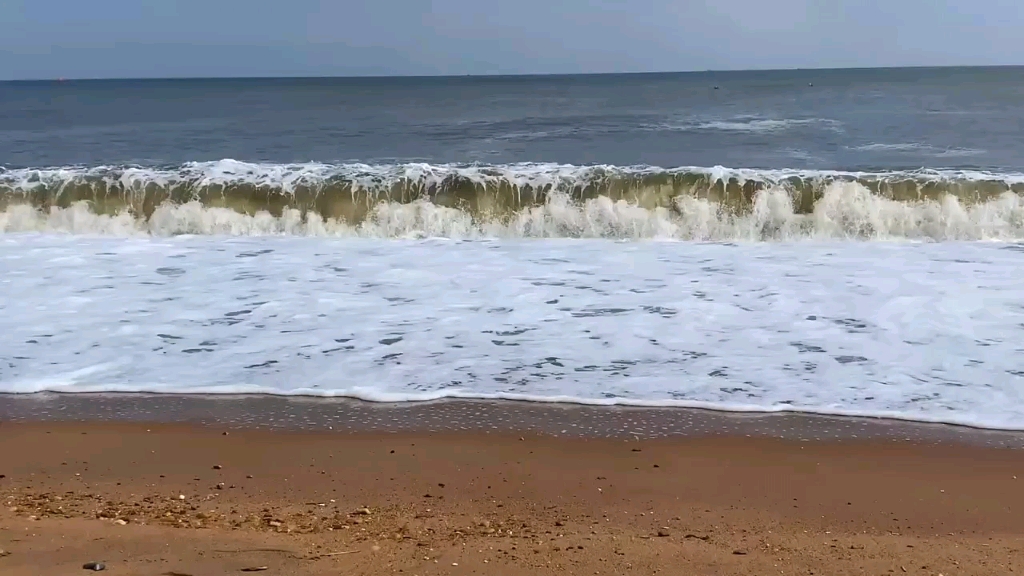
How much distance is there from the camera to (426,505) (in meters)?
3.88

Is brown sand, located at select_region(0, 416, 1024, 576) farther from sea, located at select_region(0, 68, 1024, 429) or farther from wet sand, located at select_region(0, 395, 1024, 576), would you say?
sea, located at select_region(0, 68, 1024, 429)

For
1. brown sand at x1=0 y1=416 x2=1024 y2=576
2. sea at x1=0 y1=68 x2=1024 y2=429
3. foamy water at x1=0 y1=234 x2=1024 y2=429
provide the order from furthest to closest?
sea at x1=0 y1=68 x2=1024 y2=429 → foamy water at x1=0 y1=234 x2=1024 y2=429 → brown sand at x1=0 y1=416 x2=1024 y2=576

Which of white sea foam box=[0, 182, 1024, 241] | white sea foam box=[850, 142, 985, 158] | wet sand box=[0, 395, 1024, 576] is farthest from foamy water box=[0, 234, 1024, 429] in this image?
white sea foam box=[850, 142, 985, 158]

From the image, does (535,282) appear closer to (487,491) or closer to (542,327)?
(542,327)

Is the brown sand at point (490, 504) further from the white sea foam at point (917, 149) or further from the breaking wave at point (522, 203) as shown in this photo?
the white sea foam at point (917, 149)

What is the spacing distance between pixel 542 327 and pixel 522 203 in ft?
21.9

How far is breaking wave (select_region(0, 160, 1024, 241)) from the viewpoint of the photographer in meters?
12.2

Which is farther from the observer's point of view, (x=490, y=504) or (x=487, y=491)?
(x=487, y=491)

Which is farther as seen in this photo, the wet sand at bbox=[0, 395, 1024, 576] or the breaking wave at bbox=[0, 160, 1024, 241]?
the breaking wave at bbox=[0, 160, 1024, 241]

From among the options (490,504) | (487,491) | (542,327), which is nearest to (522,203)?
(542,327)

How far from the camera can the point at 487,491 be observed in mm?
4059

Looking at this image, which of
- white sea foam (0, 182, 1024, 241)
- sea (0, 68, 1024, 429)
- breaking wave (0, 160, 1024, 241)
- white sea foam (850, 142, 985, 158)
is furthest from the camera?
white sea foam (850, 142, 985, 158)

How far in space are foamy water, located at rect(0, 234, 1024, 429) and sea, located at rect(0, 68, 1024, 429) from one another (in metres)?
0.03

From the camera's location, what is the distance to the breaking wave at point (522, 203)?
12234 mm
